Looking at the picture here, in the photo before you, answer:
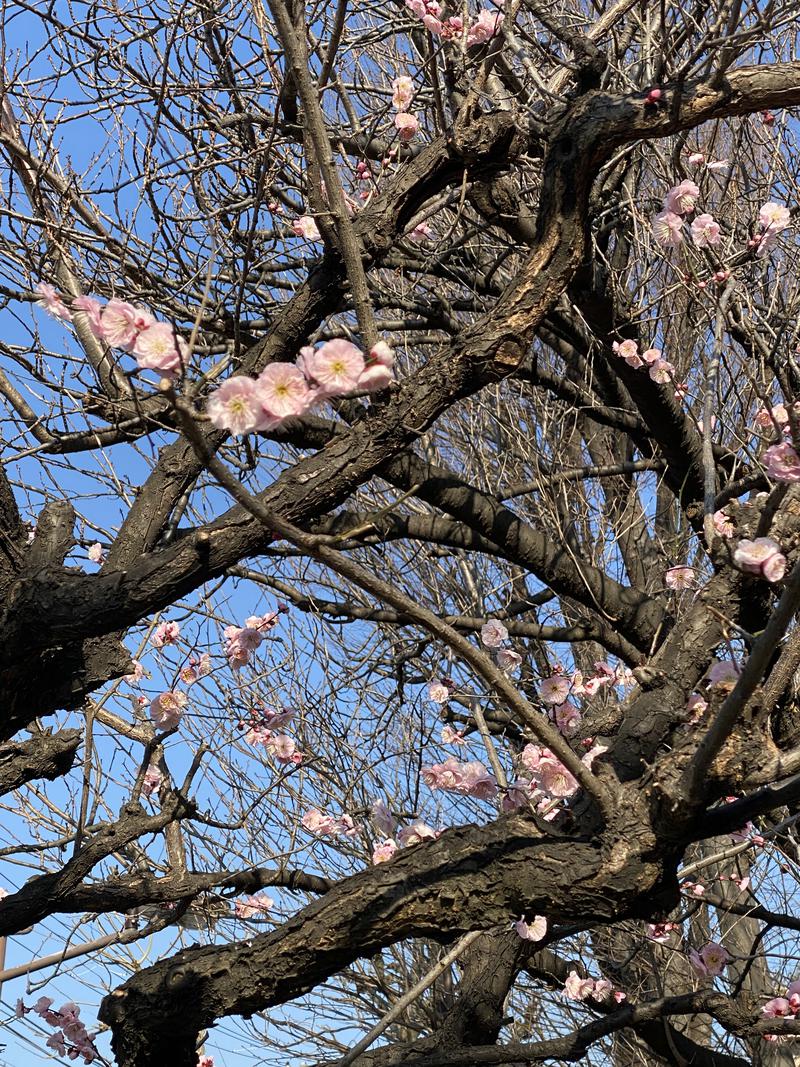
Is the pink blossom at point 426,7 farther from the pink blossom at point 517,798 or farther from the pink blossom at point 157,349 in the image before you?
the pink blossom at point 517,798

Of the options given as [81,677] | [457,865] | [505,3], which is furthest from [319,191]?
[457,865]

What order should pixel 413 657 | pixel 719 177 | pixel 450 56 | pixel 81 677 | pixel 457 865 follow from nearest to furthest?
pixel 457 865 → pixel 81 677 → pixel 450 56 → pixel 413 657 → pixel 719 177

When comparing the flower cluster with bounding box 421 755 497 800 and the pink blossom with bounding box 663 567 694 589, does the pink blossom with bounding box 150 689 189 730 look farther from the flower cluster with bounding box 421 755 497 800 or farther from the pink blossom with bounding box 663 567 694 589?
the pink blossom with bounding box 663 567 694 589

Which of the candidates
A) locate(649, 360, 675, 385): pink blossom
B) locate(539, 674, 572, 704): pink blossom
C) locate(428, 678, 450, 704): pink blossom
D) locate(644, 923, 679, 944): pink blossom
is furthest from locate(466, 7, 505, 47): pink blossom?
locate(644, 923, 679, 944): pink blossom

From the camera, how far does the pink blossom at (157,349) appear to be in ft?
5.61

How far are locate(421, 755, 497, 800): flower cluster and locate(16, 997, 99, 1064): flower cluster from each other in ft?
5.79

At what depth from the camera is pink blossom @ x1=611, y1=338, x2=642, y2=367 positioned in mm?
4629

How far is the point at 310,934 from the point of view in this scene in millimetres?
2586

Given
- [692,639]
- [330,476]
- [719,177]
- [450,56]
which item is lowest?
[330,476]

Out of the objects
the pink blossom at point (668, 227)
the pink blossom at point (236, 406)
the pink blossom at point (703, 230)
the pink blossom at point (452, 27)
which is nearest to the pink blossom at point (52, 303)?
the pink blossom at point (236, 406)

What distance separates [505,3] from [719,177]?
11.7ft

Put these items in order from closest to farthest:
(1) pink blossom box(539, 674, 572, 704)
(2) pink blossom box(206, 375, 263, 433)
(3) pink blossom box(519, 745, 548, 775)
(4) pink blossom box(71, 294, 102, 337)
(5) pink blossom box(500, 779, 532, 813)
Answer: (2) pink blossom box(206, 375, 263, 433) < (4) pink blossom box(71, 294, 102, 337) < (5) pink blossom box(500, 779, 532, 813) < (3) pink blossom box(519, 745, 548, 775) < (1) pink blossom box(539, 674, 572, 704)

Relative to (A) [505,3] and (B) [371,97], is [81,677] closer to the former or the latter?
(A) [505,3]

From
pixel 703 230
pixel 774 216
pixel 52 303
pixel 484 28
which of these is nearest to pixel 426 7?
pixel 484 28
